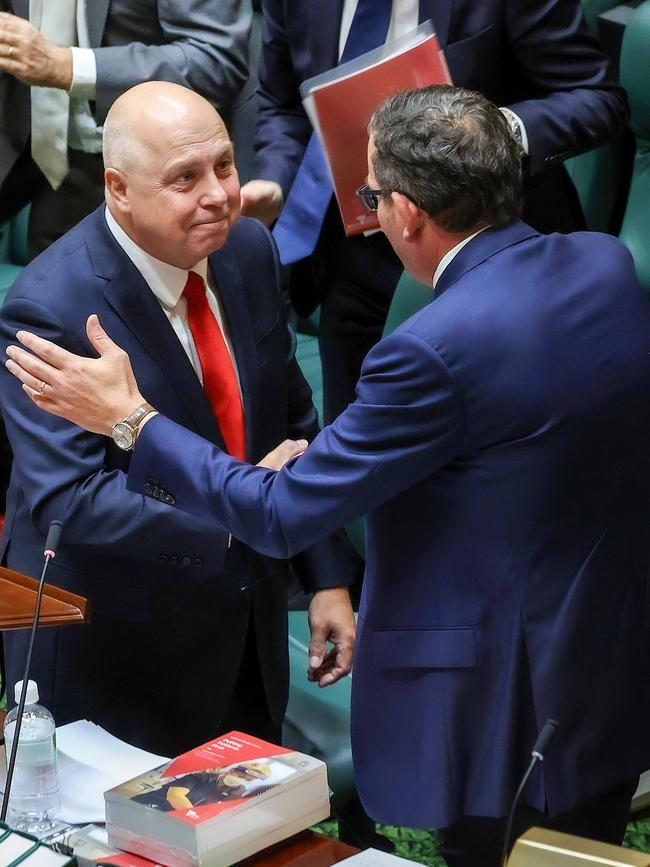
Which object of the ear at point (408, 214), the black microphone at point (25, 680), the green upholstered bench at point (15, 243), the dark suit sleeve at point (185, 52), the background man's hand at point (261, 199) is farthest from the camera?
the green upholstered bench at point (15, 243)

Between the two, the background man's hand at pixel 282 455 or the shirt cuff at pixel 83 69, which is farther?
the shirt cuff at pixel 83 69

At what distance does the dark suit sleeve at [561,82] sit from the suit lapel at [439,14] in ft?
0.37

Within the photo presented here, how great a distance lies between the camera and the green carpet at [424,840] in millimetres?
2715

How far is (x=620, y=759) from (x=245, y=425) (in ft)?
2.49

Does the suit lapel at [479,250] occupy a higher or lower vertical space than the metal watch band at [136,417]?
higher

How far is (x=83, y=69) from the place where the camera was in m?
2.88

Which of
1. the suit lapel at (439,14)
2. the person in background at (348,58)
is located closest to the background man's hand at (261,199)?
the person in background at (348,58)

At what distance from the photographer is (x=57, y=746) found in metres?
1.86

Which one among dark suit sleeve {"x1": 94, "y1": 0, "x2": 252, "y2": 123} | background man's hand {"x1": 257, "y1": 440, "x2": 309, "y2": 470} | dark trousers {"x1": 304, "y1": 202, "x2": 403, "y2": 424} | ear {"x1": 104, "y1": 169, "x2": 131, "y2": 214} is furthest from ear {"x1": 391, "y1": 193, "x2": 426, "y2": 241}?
dark suit sleeve {"x1": 94, "y1": 0, "x2": 252, "y2": 123}

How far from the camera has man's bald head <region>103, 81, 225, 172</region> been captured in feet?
6.63

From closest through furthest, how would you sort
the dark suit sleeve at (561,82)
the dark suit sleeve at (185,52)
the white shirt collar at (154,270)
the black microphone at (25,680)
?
the black microphone at (25,680), the white shirt collar at (154,270), the dark suit sleeve at (561,82), the dark suit sleeve at (185,52)

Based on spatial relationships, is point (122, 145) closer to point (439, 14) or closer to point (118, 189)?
point (118, 189)

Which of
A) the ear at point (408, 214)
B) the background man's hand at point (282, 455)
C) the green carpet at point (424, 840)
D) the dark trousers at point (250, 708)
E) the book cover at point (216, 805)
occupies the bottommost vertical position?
the green carpet at point (424, 840)

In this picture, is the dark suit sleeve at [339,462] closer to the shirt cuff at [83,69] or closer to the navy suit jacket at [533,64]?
the navy suit jacket at [533,64]
